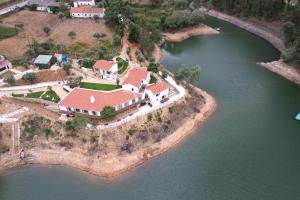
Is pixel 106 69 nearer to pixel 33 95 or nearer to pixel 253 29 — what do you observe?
pixel 33 95

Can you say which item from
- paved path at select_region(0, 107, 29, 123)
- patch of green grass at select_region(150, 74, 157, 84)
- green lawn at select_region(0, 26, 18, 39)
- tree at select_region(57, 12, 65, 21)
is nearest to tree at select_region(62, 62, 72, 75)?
paved path at select_region(0, 107, 29, 123)

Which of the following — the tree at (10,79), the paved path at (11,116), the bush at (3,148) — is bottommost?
the bush at (3,148)

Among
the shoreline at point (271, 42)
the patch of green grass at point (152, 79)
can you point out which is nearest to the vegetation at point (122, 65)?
the patch of green grass at point (152, 79)

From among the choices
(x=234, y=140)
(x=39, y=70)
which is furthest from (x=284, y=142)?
(x=39, y=70)

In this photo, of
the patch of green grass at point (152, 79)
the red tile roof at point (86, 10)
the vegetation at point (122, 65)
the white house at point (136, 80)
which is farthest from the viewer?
the red tile roof at point (86, 10)

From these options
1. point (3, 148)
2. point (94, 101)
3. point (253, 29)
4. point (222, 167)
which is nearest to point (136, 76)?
point (94, 101)

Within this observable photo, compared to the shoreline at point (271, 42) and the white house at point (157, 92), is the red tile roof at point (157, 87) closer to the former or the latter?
the white house at point (157, 92)

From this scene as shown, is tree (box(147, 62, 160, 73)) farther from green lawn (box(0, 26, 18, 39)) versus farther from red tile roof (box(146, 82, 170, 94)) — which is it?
green lawn (box(0, 26, 18, 39))

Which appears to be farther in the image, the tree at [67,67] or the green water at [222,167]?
the tree at [67,67]
